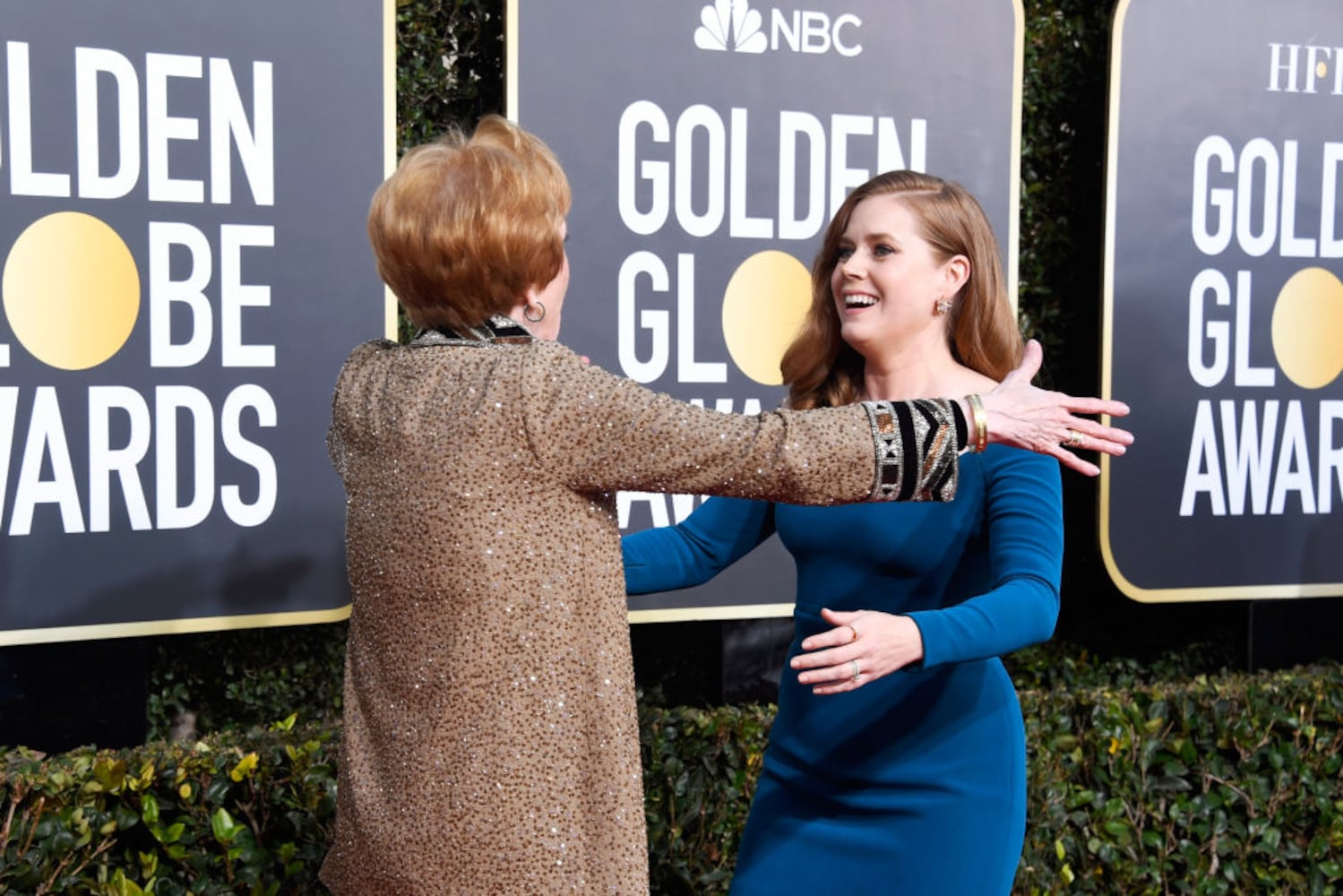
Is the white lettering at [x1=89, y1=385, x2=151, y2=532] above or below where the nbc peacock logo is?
below

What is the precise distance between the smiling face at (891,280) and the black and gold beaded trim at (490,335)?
704mm

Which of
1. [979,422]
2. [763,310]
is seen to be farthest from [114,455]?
[979,422]

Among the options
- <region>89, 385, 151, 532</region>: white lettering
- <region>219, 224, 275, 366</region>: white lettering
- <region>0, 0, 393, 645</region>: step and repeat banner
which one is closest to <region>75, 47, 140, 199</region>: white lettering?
<region>0, 0, 393, 645</region>: step and repeat banner

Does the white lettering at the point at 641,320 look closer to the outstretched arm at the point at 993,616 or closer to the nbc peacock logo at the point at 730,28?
the nbc peacock logo at the point at 730,28

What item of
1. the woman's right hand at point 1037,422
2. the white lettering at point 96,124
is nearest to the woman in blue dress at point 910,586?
the woman's right hand at point 1037,422

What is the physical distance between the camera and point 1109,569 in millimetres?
3867

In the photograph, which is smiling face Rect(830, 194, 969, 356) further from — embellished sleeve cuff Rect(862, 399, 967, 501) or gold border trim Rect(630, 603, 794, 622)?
gold border trim Rect(630, 603, 794, 622)

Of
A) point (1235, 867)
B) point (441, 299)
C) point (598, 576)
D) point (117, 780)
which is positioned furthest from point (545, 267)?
point (1235, 867)

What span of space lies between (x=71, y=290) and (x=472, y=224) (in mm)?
1764

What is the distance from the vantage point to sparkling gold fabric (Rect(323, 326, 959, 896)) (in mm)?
1571

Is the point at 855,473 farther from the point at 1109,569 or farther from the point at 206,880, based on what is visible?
the point at 1109,569

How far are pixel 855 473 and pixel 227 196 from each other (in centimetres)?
203

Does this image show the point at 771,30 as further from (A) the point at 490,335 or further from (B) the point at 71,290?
(A) the point at 490,335

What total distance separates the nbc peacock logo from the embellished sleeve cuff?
2050 mm
